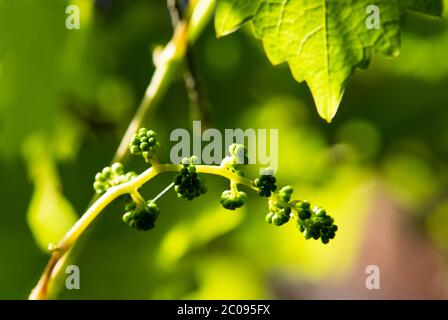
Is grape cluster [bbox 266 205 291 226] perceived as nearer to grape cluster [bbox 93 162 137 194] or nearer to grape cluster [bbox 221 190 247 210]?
grape cluster [bbox 221 190 247 210]

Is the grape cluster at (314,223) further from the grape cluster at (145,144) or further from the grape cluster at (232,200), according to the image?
the grape cluster at (145,144)

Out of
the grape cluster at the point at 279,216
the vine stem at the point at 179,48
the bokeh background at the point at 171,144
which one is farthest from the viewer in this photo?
the bokeh background at the point at 171,144

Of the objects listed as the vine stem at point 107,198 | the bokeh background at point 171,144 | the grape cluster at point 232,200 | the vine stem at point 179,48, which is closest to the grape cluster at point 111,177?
the vine stem at point 107,198

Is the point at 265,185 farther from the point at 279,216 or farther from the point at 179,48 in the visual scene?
the point at 179,48

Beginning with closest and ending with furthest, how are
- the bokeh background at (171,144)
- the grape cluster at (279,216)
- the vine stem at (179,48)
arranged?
the grape cluster at (279,216), the vine stem at (179,48), the bokeh background at (171,144)
